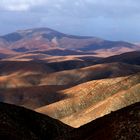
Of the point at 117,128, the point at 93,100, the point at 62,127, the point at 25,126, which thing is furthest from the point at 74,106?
the point at 117,128

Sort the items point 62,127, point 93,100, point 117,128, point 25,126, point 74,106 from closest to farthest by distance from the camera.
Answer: point 117,128
point 25,126
point 62,127
point 74,106
point 93,100

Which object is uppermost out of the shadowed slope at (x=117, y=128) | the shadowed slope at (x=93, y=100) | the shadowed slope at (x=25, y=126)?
the shadowed slope at (x=117, y=128)

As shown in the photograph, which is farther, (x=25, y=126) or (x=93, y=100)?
(x=93, y=100)

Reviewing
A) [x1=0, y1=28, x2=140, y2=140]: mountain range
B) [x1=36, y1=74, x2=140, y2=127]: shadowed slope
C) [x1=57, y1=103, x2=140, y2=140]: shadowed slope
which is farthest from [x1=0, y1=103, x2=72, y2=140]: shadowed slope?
[x1=36, y1=74, x2=140, y2=127]: shadowed slope

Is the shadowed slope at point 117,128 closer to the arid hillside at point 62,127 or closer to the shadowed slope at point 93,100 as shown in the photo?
the arid hillside at point 62,127

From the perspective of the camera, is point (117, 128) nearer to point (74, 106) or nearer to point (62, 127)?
point (62, 127)

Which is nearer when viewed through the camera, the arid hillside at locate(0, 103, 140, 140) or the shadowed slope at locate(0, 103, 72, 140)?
the arid hillside at locate(0, 103, 140, 140)

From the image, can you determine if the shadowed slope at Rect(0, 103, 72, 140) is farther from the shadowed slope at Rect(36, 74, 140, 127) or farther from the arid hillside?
the shadowed slope at Rect(36, 74, 140, 127)

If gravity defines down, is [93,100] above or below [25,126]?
below

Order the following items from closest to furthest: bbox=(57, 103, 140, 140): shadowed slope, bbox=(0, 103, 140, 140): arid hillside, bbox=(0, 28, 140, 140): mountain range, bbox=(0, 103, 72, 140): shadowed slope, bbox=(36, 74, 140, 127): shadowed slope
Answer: bbox=(57, 103, 140, 140): shadowed slope → bbox=(0, 103, 140, 140): arid hillside → bbox=(0, 28, 140, 140): mountain range → bbox=(0, 103, 72, 140): shadowed slope → bbox=(36, 74, 140, 127): shadowed slope

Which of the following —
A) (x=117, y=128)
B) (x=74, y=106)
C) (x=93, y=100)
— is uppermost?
(x=117, y=128)

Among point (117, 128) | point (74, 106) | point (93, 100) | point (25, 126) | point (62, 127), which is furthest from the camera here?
point (93, 100)

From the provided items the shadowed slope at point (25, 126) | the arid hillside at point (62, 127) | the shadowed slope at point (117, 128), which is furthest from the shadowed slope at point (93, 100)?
Result: the shadowed slope at point (117, 128)
